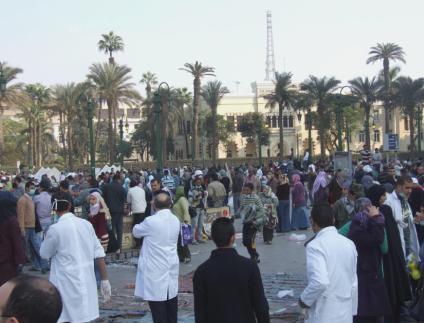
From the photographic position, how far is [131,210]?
53.4 ft

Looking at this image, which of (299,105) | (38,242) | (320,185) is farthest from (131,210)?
(299,105)

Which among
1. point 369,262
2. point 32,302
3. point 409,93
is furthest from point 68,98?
point 32,302

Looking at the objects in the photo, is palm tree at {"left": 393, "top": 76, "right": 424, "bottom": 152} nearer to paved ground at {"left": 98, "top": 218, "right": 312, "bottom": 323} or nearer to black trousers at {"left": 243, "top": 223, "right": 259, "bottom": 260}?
paved ground at {"left": 98, "top": 218, "right": 312, "bottom": 323}

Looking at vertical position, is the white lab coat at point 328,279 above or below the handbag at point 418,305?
above

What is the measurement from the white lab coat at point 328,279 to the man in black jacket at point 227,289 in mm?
626

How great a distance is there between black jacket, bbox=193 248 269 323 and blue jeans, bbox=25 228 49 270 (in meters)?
8.94

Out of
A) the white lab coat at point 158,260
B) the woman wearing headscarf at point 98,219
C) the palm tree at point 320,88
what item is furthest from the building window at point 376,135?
the white lab coat at point 158,260

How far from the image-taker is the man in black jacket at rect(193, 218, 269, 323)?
4.76 metres

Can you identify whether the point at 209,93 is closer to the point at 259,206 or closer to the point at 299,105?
the point at 299,105

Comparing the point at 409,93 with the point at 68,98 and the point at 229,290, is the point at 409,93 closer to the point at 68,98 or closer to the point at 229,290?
the point at 68,98

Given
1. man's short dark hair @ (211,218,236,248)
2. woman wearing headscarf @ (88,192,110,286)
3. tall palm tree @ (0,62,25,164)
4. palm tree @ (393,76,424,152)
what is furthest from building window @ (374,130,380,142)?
man's short dark hair @ (211,218,236,248)

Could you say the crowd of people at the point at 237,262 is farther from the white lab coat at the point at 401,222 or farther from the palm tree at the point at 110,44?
the palm tree at the point at 110,44

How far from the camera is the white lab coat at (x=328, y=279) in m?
5.34

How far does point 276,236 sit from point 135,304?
8.91m
